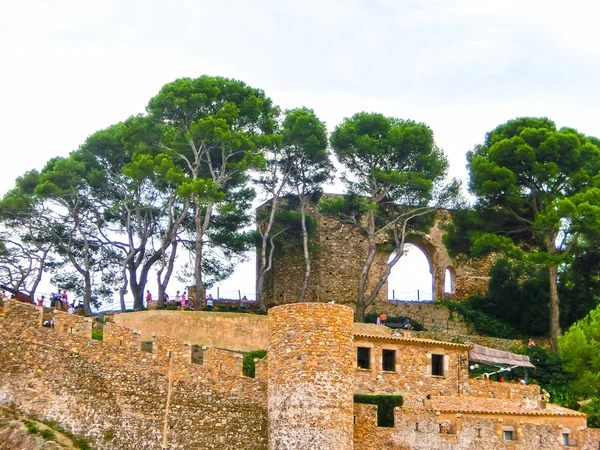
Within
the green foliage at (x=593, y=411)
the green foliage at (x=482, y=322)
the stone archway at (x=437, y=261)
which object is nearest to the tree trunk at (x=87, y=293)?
the green foliage at (x=482, y=322)

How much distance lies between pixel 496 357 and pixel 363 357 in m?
6.74

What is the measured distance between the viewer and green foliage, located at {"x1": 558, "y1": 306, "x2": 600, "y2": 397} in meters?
36.5

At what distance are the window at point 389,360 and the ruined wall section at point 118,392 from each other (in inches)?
216

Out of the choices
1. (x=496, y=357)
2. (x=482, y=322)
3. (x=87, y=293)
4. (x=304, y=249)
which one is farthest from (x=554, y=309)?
(x=87, y=293)

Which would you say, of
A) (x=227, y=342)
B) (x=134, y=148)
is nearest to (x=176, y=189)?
(x=134, y=148)

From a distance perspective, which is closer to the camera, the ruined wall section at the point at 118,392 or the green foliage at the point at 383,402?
the ruined wall section at the point at 118,392

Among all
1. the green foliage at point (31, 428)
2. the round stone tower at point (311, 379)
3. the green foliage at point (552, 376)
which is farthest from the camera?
the green foliage at point (552, 376)

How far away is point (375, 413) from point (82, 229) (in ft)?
66.9

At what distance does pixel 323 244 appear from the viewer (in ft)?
171

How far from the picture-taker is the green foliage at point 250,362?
3405 centimetres

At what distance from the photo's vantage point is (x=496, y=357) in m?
38.9

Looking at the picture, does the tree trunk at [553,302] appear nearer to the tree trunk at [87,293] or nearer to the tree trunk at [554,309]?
the tree trunk at [554,309]

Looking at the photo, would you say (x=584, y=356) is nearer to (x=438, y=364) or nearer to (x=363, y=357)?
(x=438, y=364)

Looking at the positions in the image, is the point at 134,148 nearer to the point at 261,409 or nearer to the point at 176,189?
the point at 176,189
